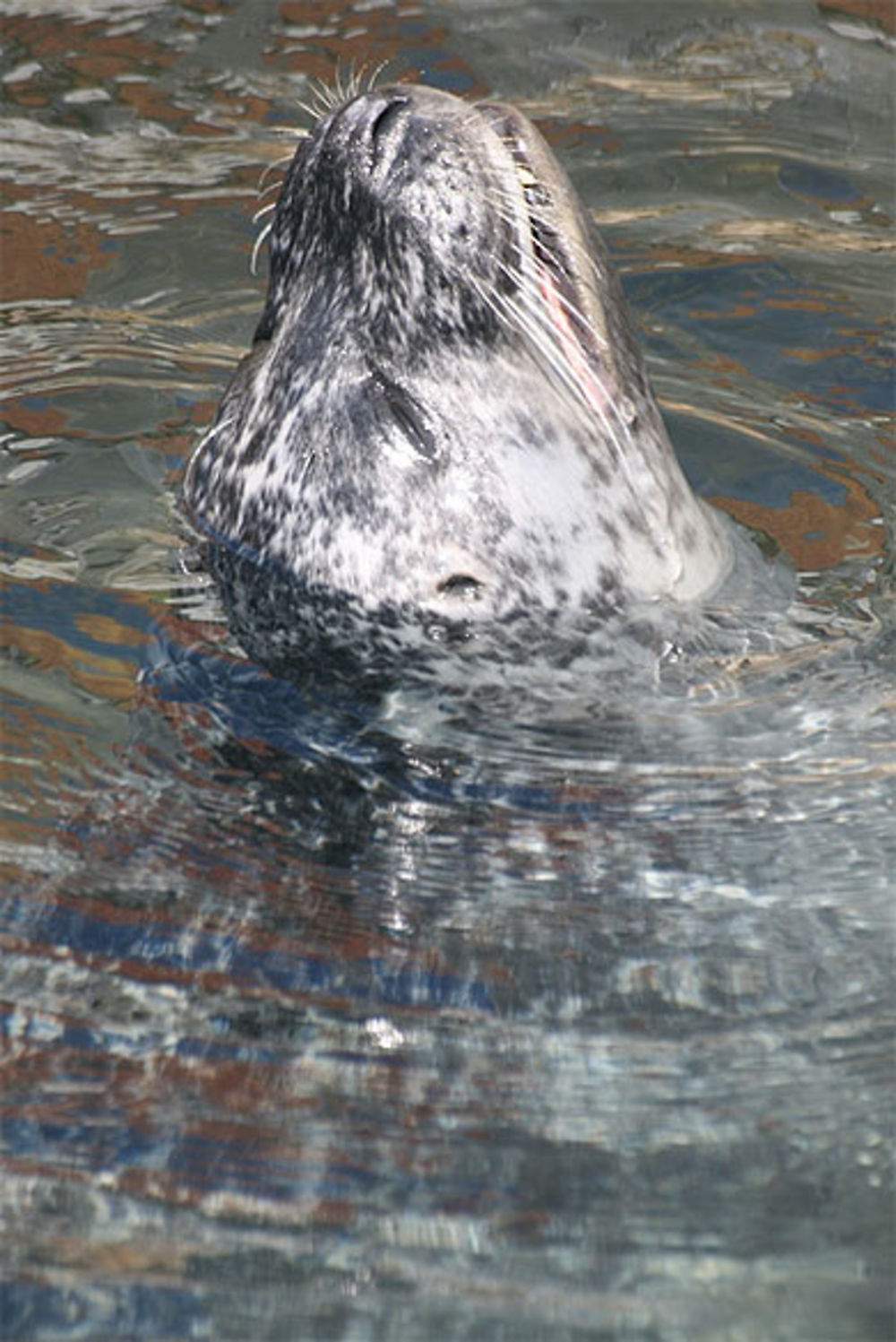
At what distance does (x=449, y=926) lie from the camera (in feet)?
12.0

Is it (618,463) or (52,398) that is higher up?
(618,463)

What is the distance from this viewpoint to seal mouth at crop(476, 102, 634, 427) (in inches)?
169

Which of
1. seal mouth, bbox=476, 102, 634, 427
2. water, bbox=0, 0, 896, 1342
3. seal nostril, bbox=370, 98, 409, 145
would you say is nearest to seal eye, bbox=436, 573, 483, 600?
water, bbox=0, 0, 896, 1342

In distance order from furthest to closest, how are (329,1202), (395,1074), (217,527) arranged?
(217,527)
(395,1074)
(329,1202)

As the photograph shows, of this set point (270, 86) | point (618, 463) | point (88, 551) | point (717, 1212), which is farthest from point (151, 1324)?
point (270, 86)

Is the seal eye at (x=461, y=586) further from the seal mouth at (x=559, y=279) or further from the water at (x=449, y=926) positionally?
the seal mouth at (x=559, y=279)

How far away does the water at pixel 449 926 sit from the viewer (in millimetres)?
2949

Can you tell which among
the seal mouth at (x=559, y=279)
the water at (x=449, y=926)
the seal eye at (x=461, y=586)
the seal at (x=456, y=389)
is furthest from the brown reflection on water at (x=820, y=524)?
the seal eye at (x=461, y=586)

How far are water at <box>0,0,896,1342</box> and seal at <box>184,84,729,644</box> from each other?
27cm

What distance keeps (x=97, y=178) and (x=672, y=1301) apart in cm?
506

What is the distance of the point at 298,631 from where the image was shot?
446 cm

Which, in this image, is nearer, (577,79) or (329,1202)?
(329,1202)

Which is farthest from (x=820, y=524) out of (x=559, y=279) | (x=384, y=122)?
(x=384, y=122)

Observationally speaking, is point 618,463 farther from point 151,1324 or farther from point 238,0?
point 238,0
